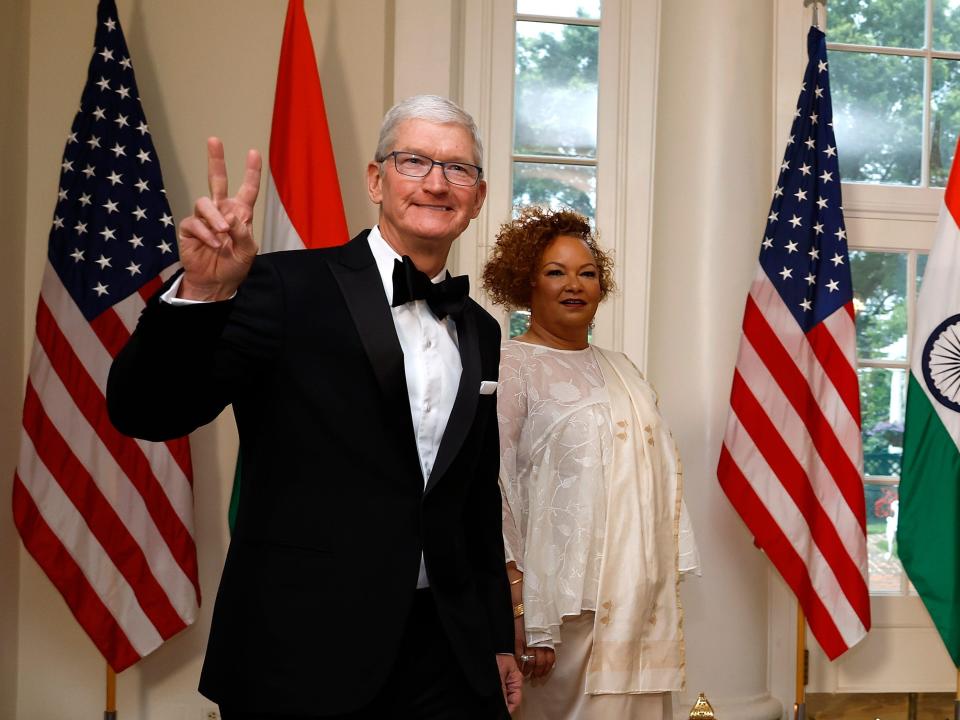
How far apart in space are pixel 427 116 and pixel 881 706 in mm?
3693

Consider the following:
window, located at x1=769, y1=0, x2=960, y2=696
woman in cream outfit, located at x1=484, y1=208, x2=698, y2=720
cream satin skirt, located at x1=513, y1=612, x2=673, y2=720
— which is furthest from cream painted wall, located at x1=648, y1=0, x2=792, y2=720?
cream satin skirt, located at x1=513, y1=612, x2=673, y2=720

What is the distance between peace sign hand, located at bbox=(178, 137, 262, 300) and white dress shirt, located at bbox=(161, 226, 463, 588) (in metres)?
0.29

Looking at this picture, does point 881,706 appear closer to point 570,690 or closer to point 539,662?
point 570,690

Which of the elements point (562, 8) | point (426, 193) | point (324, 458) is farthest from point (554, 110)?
point (324, 458)

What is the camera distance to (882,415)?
14.9 ft

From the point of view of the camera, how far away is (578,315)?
3.12 meters

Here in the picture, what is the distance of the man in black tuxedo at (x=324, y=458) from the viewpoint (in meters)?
1.28

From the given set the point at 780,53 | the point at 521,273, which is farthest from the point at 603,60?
the point at 521,273

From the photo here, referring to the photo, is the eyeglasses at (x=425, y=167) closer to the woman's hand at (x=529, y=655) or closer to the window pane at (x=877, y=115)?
the woman's hand at (x=529, y=655)

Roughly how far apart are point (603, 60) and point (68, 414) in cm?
245

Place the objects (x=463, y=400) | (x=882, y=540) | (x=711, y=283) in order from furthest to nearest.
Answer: (x=882, y=540), (x=711, y=283), (x=463, y=400)

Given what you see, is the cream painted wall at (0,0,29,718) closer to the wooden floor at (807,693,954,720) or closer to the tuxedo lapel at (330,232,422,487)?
the tuxedo lapel at (330,232,422,487)

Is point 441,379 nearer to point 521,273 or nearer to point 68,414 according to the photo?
point 521,273

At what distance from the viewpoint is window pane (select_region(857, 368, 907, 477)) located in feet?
14.9
